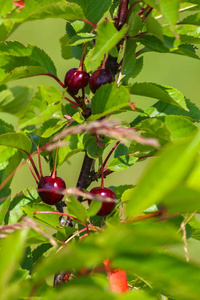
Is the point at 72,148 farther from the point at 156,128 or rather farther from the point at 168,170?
the point at 168,170

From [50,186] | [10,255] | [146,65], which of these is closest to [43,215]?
[50,186]

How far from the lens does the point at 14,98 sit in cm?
34

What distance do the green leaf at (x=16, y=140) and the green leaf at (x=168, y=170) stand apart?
252mm

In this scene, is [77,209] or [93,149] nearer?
[77,209]

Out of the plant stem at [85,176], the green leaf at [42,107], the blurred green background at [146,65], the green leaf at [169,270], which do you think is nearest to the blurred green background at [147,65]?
the blurred green background at [146,65]

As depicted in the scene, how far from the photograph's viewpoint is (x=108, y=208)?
0.45 metres

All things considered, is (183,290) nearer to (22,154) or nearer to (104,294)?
(104,294)

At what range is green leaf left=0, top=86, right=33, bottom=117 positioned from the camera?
334 millimetres

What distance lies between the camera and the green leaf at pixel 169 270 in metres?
0.21

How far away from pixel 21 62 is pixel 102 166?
0.14 metres

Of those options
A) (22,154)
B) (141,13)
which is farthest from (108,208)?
(141,13)

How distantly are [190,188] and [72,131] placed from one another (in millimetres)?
95

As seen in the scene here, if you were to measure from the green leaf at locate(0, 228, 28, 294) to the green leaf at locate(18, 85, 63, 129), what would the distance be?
20cm

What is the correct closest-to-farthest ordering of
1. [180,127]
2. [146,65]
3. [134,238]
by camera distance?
[134,238] < [180,127] < [146,65]
